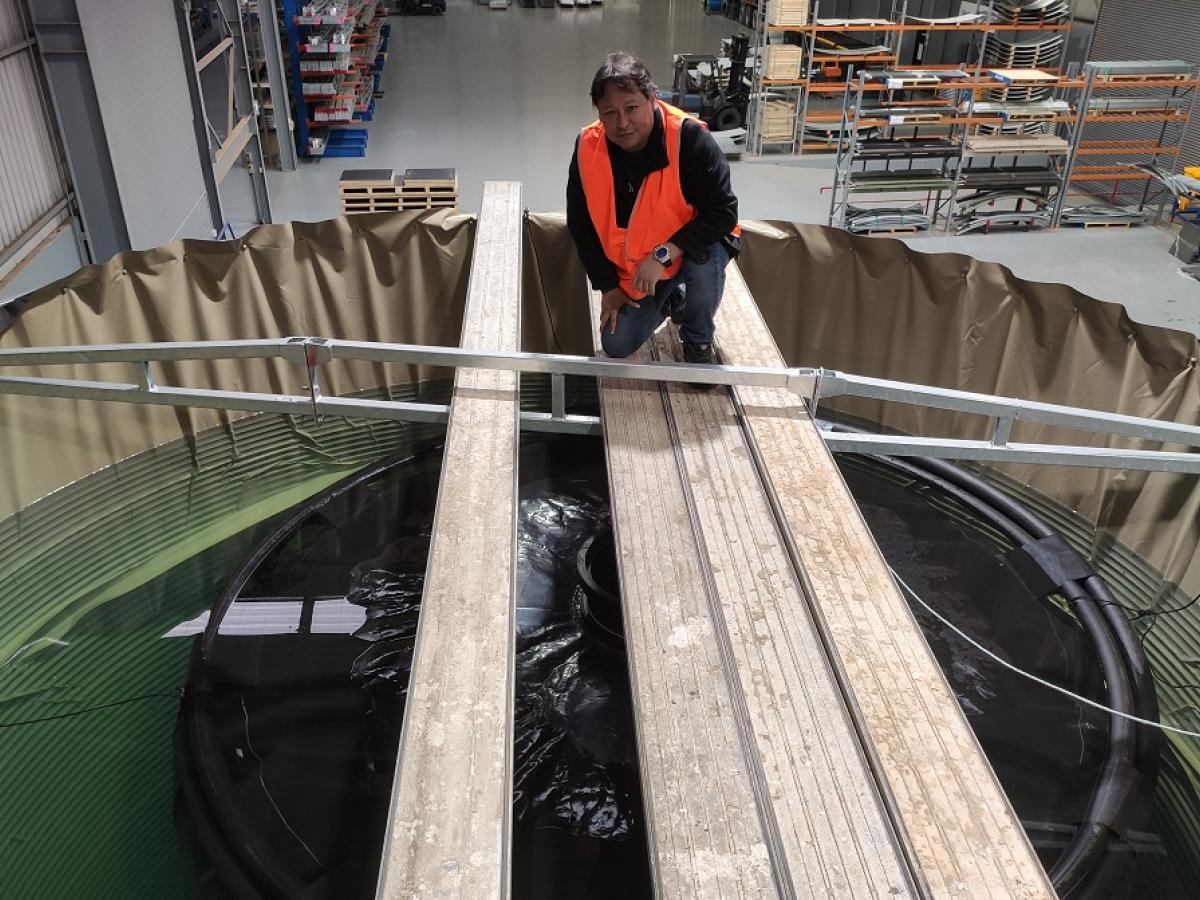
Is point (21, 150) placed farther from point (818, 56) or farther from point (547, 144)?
point (818, 56)

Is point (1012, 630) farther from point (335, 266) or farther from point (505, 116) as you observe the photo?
point (505, 116)


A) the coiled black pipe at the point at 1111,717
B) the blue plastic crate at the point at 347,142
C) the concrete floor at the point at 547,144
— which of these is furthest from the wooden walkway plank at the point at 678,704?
the blue plastic crate at the point at 347,142

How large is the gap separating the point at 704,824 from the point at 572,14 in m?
25.5

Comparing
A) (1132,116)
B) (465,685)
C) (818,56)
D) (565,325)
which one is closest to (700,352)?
(465,685)

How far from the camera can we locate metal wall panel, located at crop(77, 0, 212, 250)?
609 centimetres

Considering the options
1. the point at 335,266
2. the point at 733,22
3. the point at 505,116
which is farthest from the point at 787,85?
the point at 733,22

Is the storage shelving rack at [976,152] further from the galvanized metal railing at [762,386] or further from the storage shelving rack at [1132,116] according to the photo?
the galvanized metal railing at [762,386]

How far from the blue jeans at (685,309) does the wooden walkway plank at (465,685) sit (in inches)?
20.5

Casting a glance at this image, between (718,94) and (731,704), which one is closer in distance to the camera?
(731,704)

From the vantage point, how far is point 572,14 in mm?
24469

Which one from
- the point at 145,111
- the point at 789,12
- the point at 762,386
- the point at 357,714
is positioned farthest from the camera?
the point at 789,12

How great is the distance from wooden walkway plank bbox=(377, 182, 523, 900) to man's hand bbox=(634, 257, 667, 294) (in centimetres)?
65

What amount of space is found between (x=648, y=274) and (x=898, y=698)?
72.9 inches

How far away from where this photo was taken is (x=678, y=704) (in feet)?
7.93
